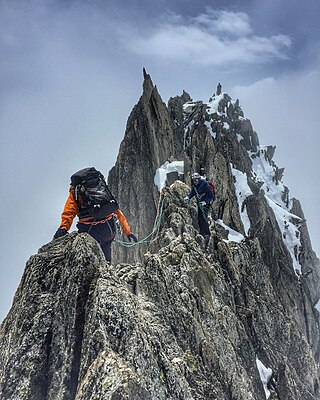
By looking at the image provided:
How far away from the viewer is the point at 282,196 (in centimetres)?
6397

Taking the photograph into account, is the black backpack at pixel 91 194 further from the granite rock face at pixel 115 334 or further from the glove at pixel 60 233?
the granite rock face at pixel 115 334

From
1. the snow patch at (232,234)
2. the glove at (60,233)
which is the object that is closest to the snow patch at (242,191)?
the snow patch at (232,234)

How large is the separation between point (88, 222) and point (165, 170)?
37381mm

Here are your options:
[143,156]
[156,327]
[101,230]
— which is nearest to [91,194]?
[101,230]

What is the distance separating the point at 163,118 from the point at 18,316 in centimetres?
4807

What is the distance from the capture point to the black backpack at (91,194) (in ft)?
36.2

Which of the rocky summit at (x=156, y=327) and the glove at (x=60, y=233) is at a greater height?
the glove at (x=60, y=233)

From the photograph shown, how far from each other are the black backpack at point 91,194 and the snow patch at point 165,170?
34.7 m

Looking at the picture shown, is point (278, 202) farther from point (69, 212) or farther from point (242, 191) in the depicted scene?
point (69, 212)

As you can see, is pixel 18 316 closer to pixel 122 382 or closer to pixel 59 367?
pixel 59 367

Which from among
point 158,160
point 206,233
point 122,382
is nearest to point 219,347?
point 122,382

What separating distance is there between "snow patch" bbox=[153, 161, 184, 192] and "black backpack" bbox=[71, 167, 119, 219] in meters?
34.7

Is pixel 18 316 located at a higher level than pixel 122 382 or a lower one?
higher

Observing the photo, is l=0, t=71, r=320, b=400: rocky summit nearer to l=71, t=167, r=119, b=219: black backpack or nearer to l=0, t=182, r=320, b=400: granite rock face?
l=0, t=182, r=320, b=400: granite rock face
